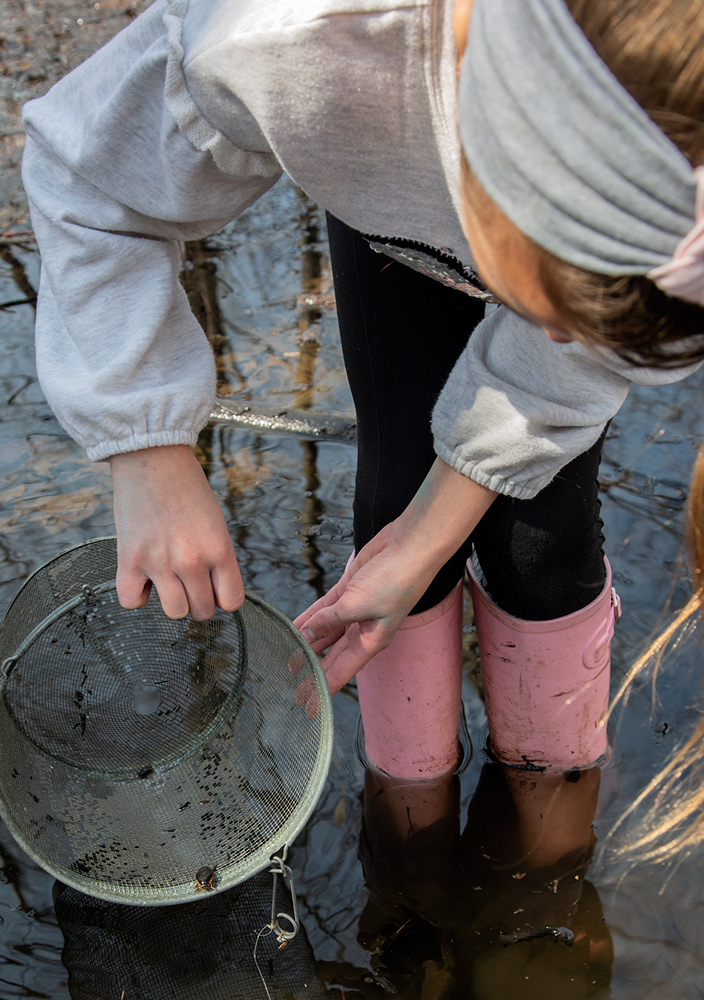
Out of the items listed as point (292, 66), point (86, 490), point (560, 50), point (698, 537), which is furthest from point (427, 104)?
point (86, 490)

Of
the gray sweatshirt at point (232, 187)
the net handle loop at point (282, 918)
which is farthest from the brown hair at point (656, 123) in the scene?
the net handle loop at point (282, 918)

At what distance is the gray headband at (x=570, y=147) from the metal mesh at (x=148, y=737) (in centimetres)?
91

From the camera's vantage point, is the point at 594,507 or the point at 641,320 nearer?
the point at 641,320

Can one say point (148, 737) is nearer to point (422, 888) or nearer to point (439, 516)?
point (422, 888)

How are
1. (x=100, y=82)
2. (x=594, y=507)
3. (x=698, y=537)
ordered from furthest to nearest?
(x=594, y=507) → (x=100, y=82) → (x=698, y=537)

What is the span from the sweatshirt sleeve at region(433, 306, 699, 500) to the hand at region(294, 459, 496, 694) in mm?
46

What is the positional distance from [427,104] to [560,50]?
34 centimetres

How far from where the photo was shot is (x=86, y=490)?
8.30 feet

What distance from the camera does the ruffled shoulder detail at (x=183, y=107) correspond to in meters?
1.07

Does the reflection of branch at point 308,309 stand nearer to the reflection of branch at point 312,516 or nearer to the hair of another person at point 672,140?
the reflection of branch at point 312,516

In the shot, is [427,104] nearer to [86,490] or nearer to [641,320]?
[641,320]

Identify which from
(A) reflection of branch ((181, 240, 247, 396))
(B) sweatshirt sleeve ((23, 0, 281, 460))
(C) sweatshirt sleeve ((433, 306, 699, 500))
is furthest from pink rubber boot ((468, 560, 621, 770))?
(A) reflection of branch ((181, 240, 247, 396))

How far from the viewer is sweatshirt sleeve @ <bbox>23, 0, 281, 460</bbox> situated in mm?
1127

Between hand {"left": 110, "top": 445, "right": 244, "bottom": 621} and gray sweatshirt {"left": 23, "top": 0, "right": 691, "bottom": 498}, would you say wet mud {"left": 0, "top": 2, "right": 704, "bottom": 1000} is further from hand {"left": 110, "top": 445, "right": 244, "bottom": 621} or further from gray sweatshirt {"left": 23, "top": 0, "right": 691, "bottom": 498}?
gray sweatshirt {"left": 23, "top": 0, "right": 691, "bottom": 498}
